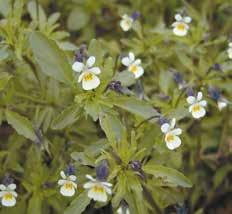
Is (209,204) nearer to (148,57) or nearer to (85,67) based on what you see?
(148,57)

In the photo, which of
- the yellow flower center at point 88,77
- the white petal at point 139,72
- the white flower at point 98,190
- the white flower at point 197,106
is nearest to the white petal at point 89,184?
the white flower at point 98,190

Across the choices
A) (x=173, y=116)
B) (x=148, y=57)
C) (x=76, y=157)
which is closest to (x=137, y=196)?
(x=76, y=157)

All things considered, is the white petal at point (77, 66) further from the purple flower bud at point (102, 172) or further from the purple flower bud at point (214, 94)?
the purple flower bud at point (214, 94)

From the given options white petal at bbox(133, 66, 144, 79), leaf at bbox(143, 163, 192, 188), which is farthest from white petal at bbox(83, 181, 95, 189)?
white petal at bbox(133, 66, 144, 79)

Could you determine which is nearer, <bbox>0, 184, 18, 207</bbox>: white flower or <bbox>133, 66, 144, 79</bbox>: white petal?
<bbox>0, 184, 18, 207</bbox>: white flower

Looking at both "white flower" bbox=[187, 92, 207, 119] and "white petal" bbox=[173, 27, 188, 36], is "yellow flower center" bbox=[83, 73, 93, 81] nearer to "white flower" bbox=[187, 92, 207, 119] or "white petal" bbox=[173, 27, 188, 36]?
"white flower" bbox=[187, 92, 207, 119]
